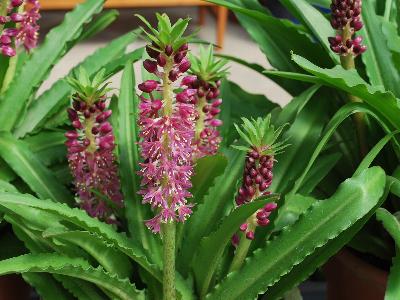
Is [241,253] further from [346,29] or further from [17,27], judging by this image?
[17,27]

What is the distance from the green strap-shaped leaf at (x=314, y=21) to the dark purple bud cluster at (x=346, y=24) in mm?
87

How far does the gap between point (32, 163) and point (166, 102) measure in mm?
333

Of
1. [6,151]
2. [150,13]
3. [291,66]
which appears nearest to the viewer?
[6,151]

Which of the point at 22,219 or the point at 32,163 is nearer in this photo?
the point at 22,219

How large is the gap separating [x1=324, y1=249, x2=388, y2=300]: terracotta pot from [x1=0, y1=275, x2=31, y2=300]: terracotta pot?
46cm

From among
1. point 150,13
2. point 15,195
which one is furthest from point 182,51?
point 150,13

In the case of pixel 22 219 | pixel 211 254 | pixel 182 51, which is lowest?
pixel 211 254

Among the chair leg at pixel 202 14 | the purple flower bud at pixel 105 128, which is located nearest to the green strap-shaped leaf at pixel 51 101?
the purple flower bud at pixel 105 128

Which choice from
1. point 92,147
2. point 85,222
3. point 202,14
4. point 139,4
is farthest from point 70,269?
point 202,14

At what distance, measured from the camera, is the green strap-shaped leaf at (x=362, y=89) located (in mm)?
745

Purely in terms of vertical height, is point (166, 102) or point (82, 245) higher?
point (166, 102)

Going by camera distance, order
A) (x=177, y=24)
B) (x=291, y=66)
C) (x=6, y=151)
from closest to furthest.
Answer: (x=177, y=24)
(x=6, y=151)
(x=291, y=66)

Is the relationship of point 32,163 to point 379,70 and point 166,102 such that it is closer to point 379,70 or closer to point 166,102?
point 166,102

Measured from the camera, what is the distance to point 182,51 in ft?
1.97
